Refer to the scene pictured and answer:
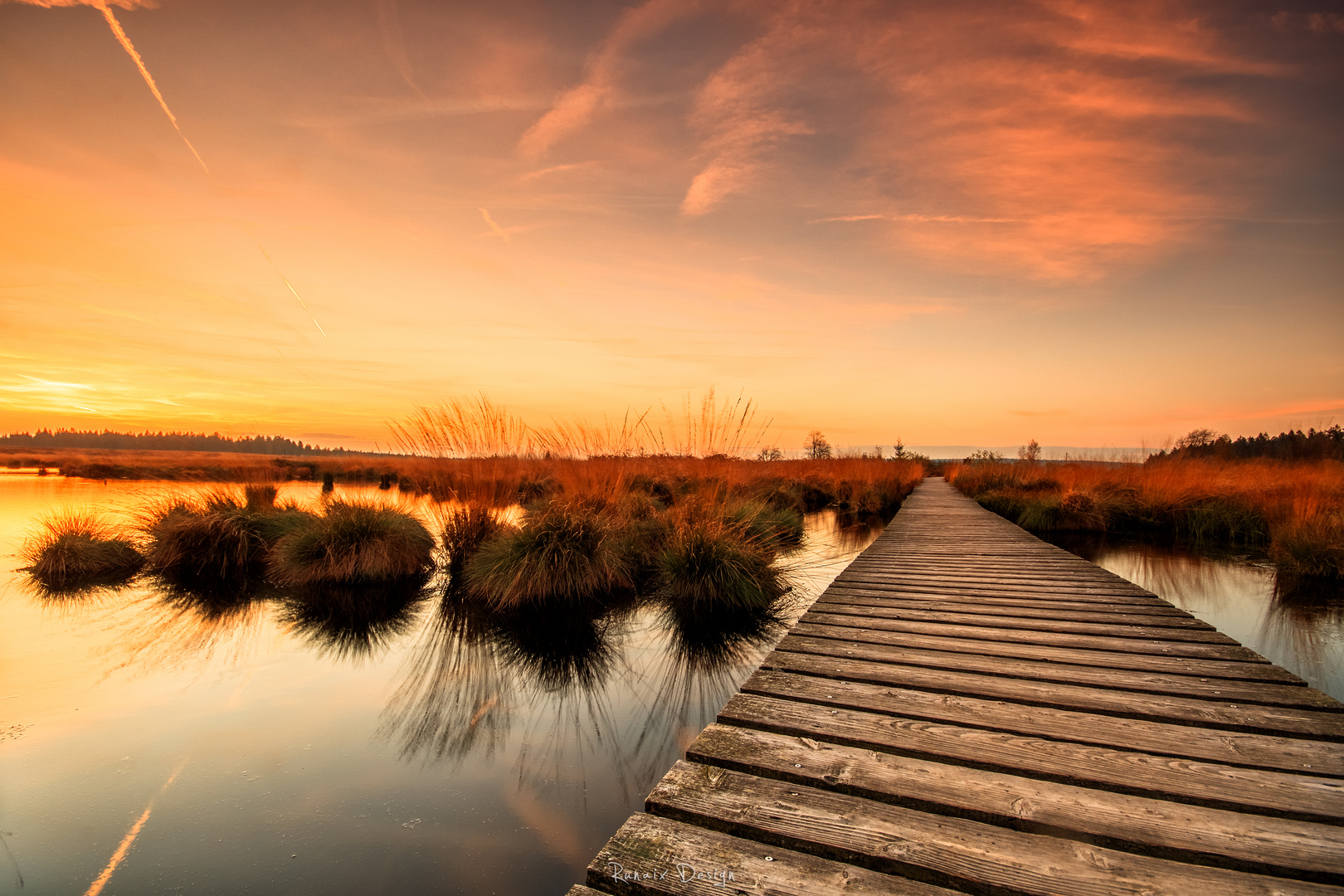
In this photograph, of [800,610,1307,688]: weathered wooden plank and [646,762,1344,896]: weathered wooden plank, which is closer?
[646,762,1344,896]: weathered wooden plank

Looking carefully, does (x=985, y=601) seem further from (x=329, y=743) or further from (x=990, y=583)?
(x=329, y=743)

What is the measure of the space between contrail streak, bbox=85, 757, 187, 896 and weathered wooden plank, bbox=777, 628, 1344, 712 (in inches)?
113

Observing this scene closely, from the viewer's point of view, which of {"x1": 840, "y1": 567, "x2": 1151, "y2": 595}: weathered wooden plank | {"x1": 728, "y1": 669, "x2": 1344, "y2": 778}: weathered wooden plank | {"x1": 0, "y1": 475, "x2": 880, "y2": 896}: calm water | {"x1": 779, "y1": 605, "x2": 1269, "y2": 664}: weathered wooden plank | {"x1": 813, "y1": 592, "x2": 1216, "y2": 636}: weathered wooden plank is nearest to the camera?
{"x1": 728, "y1": 669, "x2": 1344, "y2": 778}: weathered wooden plank

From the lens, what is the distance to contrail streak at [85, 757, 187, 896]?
6.03 feet

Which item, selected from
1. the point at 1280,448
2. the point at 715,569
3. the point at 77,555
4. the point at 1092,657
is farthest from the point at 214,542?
the point at 1280,448

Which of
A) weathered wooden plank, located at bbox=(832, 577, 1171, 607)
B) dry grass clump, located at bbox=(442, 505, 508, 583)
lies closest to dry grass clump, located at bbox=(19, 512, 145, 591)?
dry grass clump, located at bbox=(442, 505, 508, 583)

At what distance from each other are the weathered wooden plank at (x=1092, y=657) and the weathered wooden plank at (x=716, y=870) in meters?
1.94

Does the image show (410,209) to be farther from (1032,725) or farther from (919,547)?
(1032,725)

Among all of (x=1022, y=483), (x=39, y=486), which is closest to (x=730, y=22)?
(x=1022, y=483)

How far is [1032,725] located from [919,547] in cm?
505

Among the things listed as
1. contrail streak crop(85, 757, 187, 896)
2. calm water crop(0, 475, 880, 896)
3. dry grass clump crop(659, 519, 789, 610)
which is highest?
dry grass clump crop(659, 519, 789, 610)

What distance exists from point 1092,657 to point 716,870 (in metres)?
2.57

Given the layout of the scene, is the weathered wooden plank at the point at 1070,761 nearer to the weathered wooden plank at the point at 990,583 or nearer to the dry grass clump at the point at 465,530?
the weathered wooden plank at the point at 990,583

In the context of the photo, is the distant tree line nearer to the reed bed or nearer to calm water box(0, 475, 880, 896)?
the reed bed
